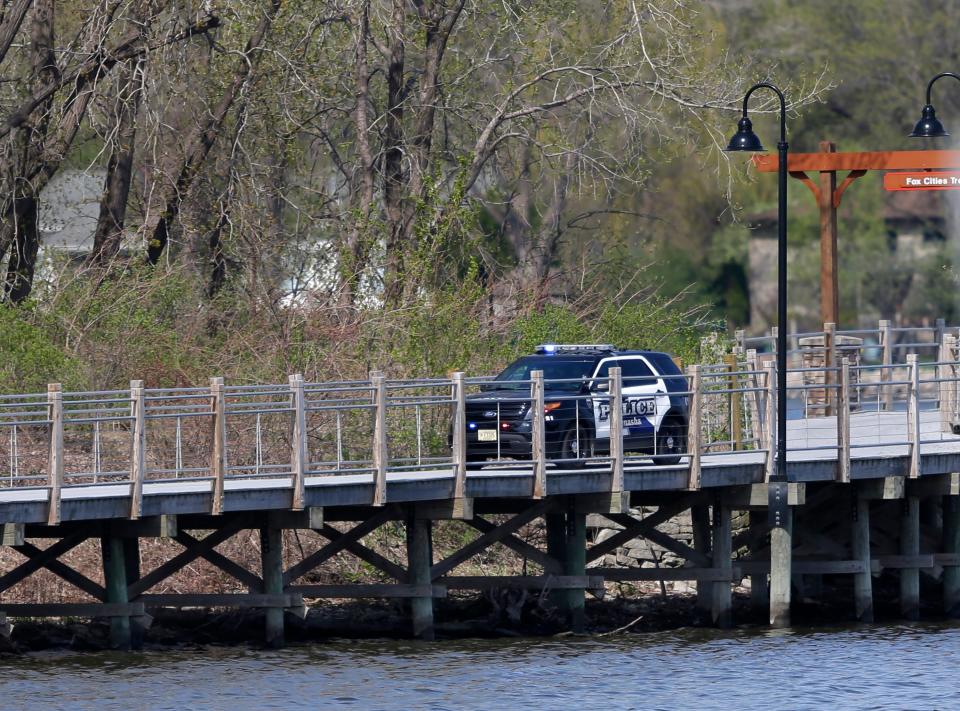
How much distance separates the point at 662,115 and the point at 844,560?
35.7 ft

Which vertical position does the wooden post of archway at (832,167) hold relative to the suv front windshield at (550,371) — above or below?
above

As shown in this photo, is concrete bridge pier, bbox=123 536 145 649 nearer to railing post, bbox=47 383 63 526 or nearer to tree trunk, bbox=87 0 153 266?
railing post, bbox=47 383 63 526

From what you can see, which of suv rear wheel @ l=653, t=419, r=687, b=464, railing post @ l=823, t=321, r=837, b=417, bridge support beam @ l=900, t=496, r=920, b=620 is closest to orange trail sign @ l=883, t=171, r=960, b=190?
railing post @ l=823, t=321, r=837, b=417

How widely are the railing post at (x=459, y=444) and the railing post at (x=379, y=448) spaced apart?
826mm

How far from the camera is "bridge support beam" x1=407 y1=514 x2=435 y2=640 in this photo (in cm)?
2272

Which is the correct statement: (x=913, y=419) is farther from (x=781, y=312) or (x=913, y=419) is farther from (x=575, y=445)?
(x=575, y=445)

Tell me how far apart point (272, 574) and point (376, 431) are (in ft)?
7.02

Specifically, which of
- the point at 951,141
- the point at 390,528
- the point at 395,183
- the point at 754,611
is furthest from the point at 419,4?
the point at 951,141

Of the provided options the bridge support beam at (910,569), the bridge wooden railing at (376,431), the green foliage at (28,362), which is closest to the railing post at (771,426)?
the bridge wooden railing at (376,431)

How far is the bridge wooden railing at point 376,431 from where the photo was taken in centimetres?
2052

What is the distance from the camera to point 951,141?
2398 inches

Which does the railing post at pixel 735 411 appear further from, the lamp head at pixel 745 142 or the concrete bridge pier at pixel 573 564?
the lamp head at pixel 745 142

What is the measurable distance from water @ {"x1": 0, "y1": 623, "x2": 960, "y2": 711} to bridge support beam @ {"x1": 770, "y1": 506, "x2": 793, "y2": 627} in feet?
1.94

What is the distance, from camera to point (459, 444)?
71.2 feet
